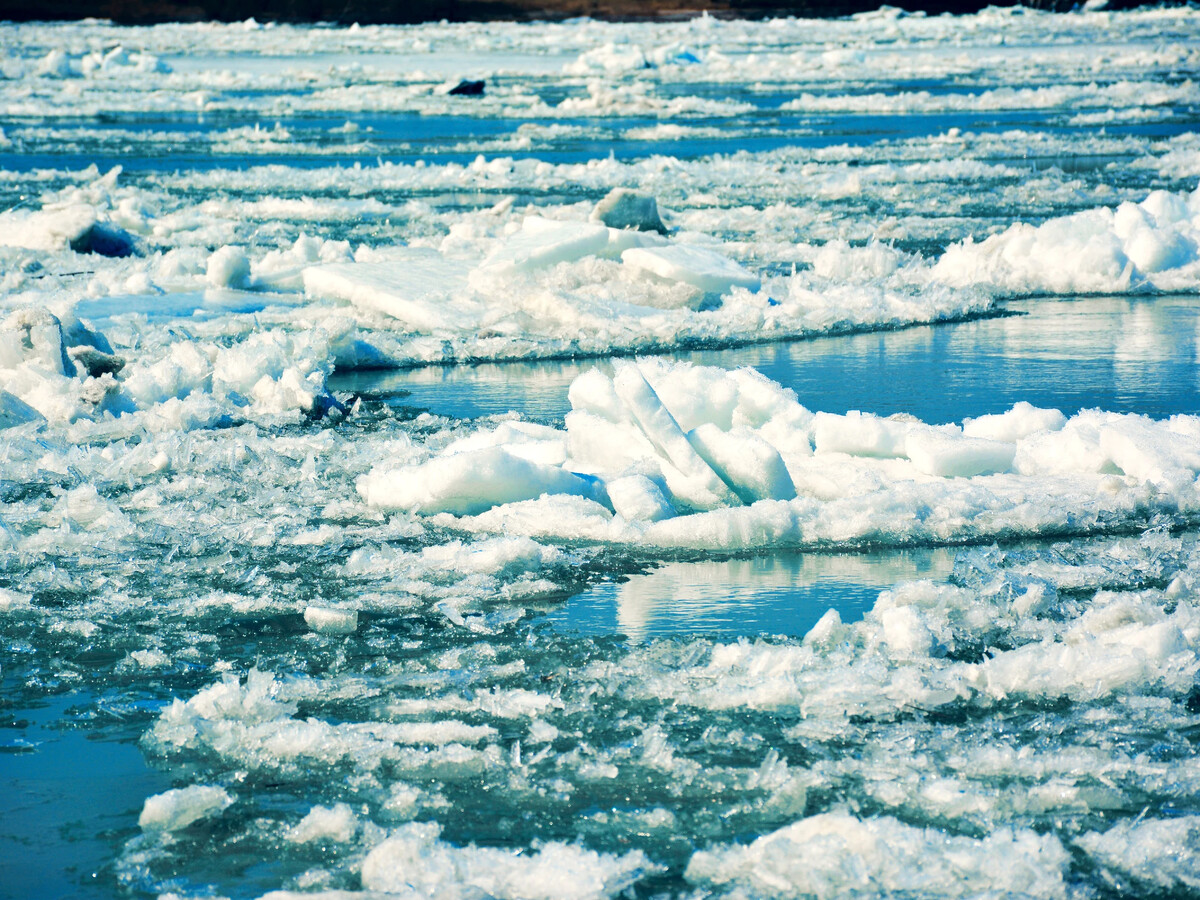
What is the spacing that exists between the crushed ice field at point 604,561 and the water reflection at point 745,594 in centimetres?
2

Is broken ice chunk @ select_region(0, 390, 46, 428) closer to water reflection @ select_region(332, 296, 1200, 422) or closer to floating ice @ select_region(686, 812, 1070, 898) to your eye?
water reflection @ select_region(332, 296, 1200, 422)

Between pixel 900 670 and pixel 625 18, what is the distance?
191ft

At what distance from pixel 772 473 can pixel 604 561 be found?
0.64 metres

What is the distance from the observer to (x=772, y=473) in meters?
4.29

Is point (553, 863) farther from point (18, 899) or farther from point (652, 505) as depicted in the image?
point (652, 505)

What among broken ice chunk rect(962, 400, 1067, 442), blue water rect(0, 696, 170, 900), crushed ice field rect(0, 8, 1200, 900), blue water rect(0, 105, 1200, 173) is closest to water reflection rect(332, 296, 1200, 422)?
crushed ice field rect(0, 8, 1200, 900)

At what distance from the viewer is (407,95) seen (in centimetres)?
2409

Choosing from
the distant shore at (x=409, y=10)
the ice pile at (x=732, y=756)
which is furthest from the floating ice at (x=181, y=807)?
the distant shore at (x=409, y=10)

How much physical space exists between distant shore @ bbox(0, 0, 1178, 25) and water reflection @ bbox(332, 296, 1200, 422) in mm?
53767

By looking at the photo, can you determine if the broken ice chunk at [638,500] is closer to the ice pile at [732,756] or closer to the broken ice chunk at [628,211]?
the ice pile at [732,756]

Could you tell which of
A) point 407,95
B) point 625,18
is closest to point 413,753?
point 407,95

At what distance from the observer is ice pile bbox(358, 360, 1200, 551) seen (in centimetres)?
411

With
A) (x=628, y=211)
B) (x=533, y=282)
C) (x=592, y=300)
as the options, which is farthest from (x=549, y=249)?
(x=628, y=211)

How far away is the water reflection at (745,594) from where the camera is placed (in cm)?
347
